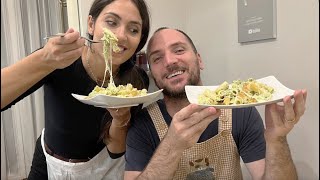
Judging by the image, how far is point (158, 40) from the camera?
1354 mm

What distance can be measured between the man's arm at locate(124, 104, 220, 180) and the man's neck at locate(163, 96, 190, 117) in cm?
32

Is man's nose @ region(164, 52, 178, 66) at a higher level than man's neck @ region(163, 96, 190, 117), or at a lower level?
higher

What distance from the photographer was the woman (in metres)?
1.21

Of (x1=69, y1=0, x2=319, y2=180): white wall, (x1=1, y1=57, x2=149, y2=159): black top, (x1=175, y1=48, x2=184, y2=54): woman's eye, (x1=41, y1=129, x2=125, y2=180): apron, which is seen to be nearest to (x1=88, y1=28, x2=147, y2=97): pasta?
(x1=1, y1=57, x2=149, y2=159): black top

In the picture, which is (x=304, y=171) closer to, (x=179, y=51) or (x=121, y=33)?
(x=179, y=51)

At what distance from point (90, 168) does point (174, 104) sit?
1.56ft

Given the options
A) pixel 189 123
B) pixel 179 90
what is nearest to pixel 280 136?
pixel 189 123

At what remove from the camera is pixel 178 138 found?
0.93 m

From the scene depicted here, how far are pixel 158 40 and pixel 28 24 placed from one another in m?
1.76

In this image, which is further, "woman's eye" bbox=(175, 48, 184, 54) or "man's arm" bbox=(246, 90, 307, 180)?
"woman's eye" bbox=(175, 48, 184, 54)

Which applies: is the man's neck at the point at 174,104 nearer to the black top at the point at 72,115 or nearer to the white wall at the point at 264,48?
the black top at the point at 72,115

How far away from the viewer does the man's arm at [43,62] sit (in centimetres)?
84

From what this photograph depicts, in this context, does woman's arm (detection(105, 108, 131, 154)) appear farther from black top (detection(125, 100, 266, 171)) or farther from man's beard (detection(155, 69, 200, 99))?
man's beard (detection(155, 69, 200, 99))

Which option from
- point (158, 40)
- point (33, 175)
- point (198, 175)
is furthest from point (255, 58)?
point (33, 175)
